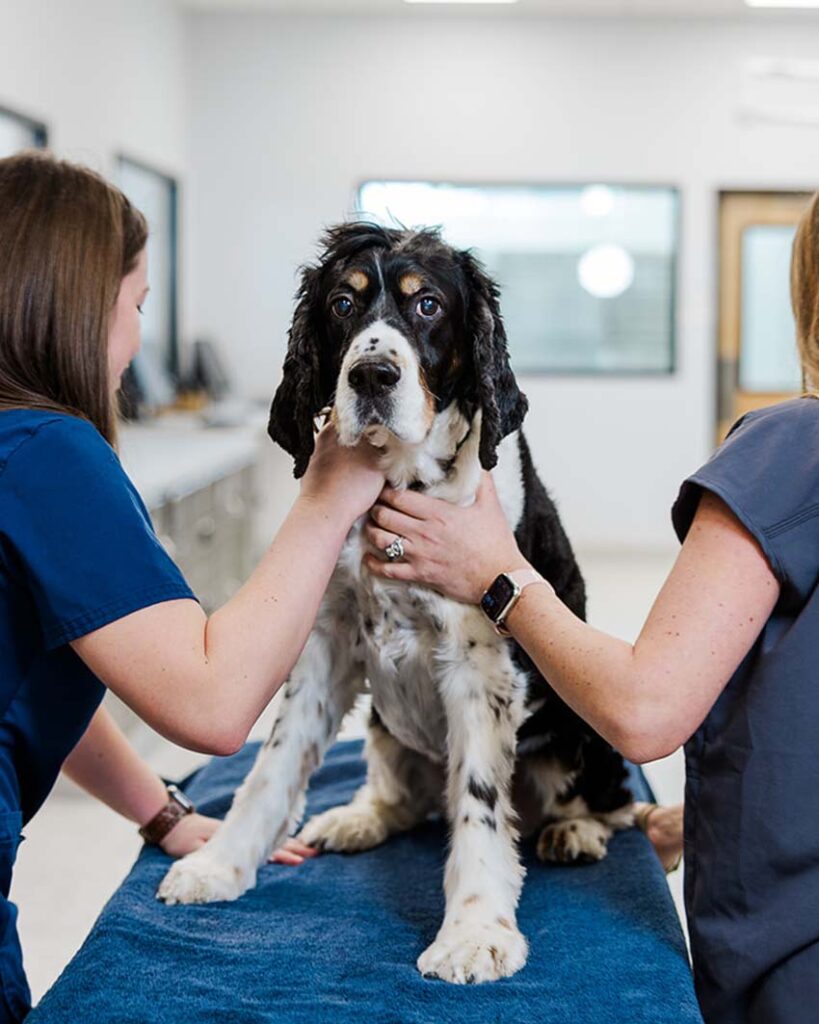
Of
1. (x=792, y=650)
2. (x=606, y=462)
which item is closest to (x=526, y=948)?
(x=792, y=650)

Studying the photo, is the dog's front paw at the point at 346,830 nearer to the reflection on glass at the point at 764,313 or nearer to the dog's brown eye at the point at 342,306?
the dog's brown eye at the point at 342,306

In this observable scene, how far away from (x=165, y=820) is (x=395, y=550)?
52cm

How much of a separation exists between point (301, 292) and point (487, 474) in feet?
1.21

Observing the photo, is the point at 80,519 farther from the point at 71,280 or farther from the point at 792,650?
the point at 792,650

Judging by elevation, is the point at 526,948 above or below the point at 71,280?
below

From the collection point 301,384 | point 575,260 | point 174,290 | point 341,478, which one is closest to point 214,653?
point 341,478

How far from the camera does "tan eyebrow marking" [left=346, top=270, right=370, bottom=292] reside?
169 cm

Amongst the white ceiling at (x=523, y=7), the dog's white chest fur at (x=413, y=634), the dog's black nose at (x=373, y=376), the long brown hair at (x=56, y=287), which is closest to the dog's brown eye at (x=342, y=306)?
the dog's black nose at (x=373, y=376)

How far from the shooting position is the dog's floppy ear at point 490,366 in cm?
168

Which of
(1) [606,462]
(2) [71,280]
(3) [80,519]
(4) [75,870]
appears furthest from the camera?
(1) [606,462]

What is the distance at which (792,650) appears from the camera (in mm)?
1285

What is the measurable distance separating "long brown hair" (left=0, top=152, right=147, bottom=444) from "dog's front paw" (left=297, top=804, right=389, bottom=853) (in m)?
0.75

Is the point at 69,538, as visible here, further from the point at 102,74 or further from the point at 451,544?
the point at 102,74

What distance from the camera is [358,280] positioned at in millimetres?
1688
